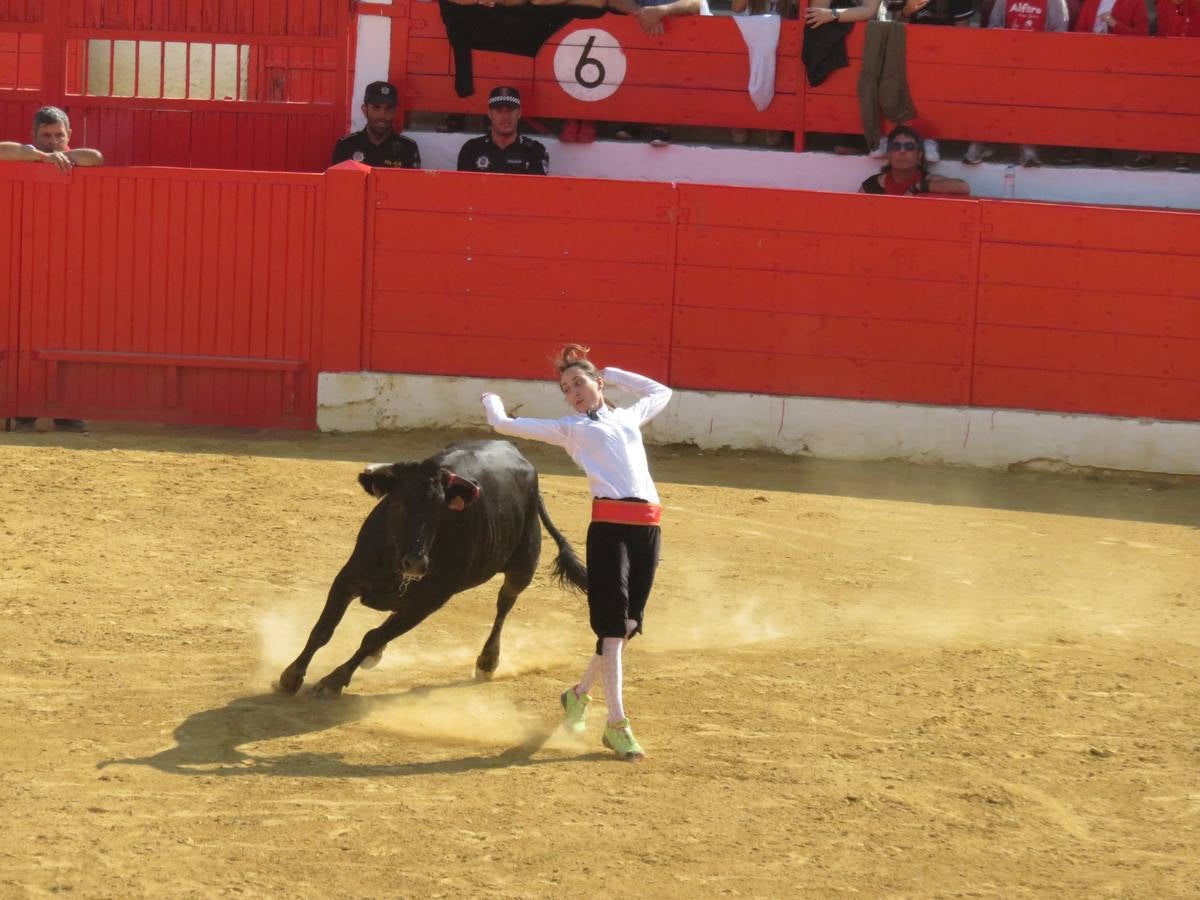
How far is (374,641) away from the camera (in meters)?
5.69

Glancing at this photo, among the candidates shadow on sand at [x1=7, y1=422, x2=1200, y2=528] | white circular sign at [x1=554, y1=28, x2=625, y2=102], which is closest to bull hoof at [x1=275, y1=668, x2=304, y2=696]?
shadow on sand at [x1=7, y1=422, x2=1200, y2=528]

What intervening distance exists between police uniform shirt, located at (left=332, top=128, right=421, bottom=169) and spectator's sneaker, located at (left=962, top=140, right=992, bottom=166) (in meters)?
3.96

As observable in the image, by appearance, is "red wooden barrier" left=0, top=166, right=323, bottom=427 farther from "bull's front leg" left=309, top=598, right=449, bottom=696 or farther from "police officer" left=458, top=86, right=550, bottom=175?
"bull's front leg" left=309, top=598, right=449, bottom=696

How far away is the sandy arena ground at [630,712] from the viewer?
14.3ft

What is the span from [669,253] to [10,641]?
5743 millimetres

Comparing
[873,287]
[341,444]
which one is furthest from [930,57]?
[341,444]

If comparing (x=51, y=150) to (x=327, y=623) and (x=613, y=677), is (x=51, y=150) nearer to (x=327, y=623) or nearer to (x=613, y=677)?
(x=327, y=623)

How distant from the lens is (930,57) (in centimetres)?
1245

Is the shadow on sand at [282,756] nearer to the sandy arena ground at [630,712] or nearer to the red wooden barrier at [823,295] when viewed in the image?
the sandy arena ground at [630,712]

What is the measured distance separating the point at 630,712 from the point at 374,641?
893mm

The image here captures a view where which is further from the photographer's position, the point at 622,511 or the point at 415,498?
the point at 415,498

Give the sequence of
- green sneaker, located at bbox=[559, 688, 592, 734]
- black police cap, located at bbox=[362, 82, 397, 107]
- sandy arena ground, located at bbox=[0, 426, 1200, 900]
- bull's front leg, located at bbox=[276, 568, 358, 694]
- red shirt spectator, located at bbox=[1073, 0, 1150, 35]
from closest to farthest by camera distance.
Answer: sandy arena ground, located at bbox=[0, 426, 1200, 900] → green sneaker, located at bbox=[559, 688, 592, 734] → bull's front leg, located at bbox=[276, 568, 358, 694] → black police cap, located at bbox=[362, 82, 397, 107] → red shirt spectator, located at bbox=[1073, 0, 1150, 35]

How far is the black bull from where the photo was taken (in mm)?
5410

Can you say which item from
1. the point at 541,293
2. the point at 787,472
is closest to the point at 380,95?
the point at 541,293
